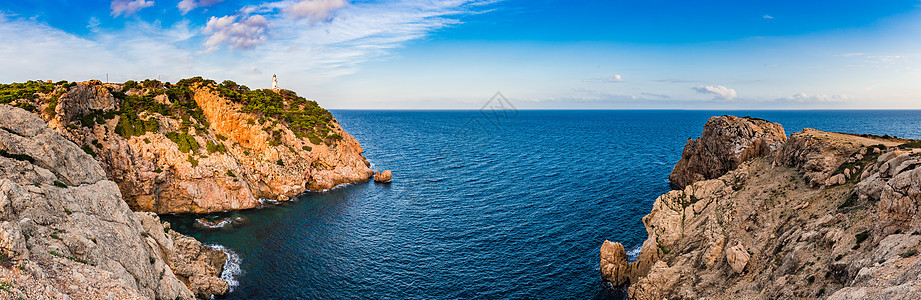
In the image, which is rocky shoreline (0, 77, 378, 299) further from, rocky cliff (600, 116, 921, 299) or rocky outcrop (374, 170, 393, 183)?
rocky cliff (600, 116, 921, 299)

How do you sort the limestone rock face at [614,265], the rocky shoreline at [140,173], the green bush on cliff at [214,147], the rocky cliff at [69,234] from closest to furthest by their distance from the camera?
1. the rocky cliff at [69,234]
2. the rocky shoreline at [140,173]
3. the limestone rock face at [614,265]
4. the green bush on cliff at [214,147]

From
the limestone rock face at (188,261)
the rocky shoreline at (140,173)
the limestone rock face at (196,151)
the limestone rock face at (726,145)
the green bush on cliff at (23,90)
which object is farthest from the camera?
the limestone rock face at (196,151)

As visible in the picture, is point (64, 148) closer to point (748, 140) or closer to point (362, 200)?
point (362, 200)

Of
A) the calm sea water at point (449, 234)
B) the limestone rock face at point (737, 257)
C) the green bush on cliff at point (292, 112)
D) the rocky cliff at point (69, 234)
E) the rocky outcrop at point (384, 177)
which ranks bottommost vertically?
the calm sea water at point (449, 234)

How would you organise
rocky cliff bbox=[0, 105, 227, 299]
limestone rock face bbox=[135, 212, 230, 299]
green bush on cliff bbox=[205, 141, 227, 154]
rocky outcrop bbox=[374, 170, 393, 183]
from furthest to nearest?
rocky outcrop bbox=[374, 170, 393, 183] → green bush on cliff bbox=[205, 141, 227, 154] → limestone rock face bbox=[135, 212, 230, 299] → rocky cliff bbox=[0, 105, 227, 299]

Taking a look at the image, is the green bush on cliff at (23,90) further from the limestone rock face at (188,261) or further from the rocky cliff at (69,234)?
the limestone rock face at (188,261)

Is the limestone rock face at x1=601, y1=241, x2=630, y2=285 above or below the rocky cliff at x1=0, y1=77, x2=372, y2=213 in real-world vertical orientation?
below

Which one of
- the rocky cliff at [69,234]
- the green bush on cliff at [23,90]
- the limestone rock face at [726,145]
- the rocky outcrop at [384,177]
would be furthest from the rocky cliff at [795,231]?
the green bush on cliff at [23,90]

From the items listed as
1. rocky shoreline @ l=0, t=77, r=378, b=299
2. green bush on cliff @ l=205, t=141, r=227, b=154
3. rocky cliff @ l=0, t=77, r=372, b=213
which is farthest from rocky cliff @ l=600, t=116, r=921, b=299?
green bush on cliff @ l=205, t=141, r=227, b=154
